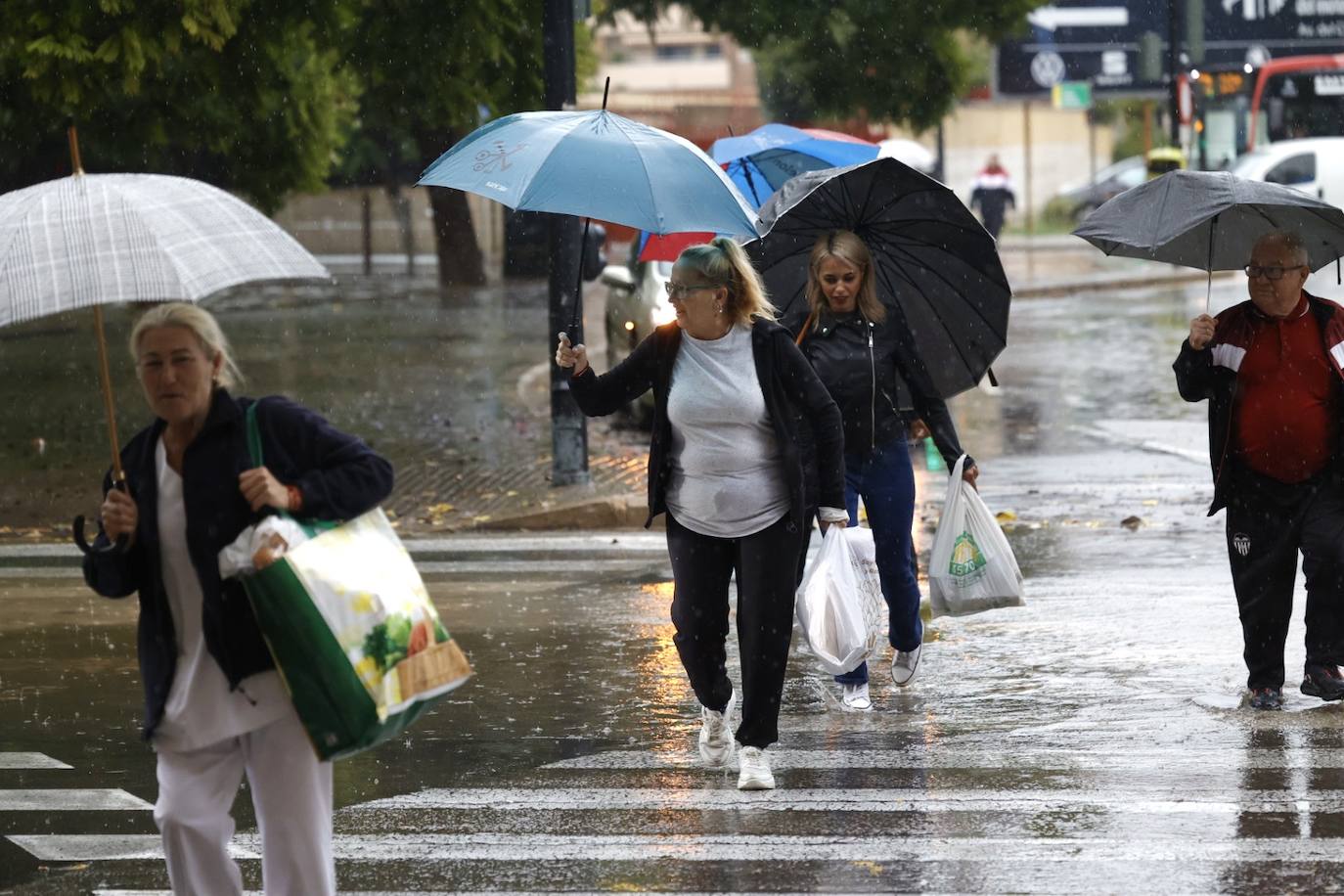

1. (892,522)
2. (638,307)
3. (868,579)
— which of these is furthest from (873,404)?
(638,307)

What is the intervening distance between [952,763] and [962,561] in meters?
1.15

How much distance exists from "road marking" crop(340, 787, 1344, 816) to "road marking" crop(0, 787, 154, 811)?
30.8 inches

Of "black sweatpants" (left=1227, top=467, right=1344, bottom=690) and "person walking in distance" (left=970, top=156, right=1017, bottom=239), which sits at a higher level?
"black sweatpants" (left=1227, top=467, right=1344, bottom=690)

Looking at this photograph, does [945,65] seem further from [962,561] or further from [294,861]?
[294,861]

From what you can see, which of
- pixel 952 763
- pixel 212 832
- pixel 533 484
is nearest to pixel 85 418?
pixel 533 484

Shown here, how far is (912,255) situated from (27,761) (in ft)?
12.5

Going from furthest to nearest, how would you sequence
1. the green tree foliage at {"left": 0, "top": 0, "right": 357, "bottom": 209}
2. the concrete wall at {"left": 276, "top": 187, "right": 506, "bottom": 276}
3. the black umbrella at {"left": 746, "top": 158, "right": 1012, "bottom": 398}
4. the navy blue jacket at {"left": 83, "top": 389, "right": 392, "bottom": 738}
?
the concrete wall at {"left": 276, "top": 187, "right": 506, "bottom": 276} < the green tree foliage at {"left": 0, "top": 0, "right": 357, "bottom": 209} < the black umbrella at {"left": 746, "top": 158, "right": 1012, "bottom": 398} < the navy blue jacket at {"left": 83, "top": 389, "right": 392, "bottom": 738}

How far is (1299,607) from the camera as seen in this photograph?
31.1 ft

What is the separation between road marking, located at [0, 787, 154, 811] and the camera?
660 cm

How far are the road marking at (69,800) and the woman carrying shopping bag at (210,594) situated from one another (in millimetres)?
2019

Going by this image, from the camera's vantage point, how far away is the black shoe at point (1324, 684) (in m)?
7.46

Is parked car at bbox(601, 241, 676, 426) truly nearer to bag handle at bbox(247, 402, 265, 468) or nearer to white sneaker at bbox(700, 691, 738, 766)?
white sneaker at bbox(700, 691, 738, 766)

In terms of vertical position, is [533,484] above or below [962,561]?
below

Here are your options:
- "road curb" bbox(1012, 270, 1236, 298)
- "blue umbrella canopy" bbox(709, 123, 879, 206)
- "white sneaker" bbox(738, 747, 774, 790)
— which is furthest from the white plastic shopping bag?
"road curb" bbox(1012, 270, 1236, 298)
